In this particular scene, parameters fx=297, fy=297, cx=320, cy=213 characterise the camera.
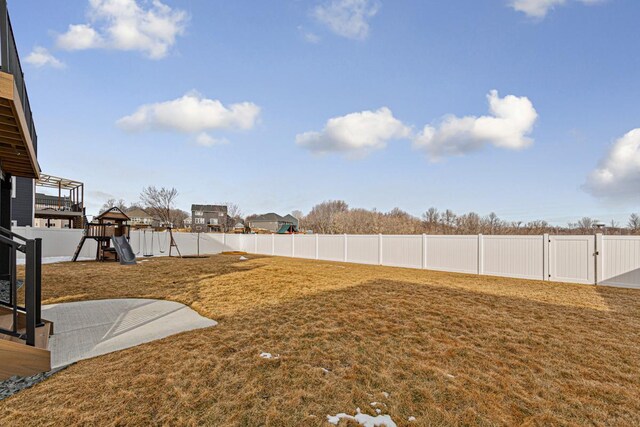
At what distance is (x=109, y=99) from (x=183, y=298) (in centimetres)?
871

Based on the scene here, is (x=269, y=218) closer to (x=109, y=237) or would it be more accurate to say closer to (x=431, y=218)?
(x=431, y=218)

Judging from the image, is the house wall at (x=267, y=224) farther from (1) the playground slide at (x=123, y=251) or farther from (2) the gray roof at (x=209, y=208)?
(1) the playground slide at (x=123, y=251)

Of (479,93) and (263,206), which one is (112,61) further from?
(263,206)

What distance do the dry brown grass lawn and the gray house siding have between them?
17179mm

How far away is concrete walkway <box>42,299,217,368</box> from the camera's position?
3626 millimetres

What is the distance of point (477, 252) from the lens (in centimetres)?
1099

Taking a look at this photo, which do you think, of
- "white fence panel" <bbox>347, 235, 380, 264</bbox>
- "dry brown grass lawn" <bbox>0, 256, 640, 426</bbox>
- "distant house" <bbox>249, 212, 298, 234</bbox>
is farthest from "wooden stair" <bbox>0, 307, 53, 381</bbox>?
"distant house" <bbox>249, 212, 298, 234</bbox>

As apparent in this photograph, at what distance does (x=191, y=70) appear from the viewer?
38.3ft

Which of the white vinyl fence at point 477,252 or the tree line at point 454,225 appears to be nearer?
the white vinyl fence at point 477,252

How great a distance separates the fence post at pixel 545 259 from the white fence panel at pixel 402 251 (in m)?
4.30

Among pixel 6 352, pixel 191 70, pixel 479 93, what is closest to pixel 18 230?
pixel 191 70

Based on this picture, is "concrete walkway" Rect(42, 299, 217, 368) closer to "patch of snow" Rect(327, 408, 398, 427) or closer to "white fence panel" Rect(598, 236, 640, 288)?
"patch of snow" Rect(327, 408, 398, 427)

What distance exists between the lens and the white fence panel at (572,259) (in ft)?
28.6

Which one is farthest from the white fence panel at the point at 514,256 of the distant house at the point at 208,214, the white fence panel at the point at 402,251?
the distant house at the point at 208,214
